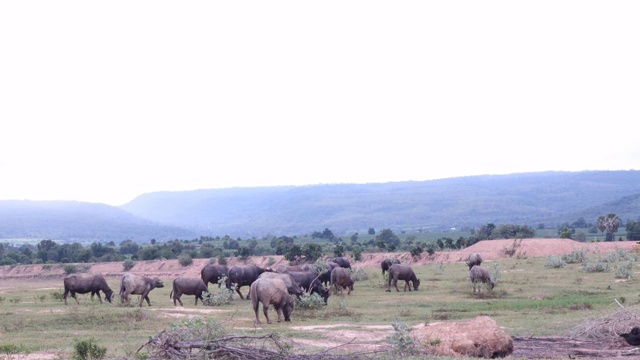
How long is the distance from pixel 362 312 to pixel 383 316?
1.39 metres

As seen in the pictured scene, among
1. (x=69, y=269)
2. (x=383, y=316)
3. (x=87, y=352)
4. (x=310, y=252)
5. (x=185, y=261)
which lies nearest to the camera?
(x=87, y=352)

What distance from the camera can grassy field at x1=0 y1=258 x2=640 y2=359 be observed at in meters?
18.1

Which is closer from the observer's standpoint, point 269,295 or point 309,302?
point 269,295

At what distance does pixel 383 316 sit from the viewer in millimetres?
22672

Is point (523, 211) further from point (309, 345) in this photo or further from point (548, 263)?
point (309, 345)

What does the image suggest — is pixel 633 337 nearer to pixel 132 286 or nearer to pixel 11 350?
pixel 11 350

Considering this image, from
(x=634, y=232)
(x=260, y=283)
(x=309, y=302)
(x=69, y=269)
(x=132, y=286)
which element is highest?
(x=260, y=283)

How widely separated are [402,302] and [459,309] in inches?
146

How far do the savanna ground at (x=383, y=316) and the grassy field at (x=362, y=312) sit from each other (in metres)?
0.03

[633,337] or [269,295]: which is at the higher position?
[269,295]

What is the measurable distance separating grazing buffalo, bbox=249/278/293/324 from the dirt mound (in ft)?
126

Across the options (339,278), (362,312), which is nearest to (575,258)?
(339,278)

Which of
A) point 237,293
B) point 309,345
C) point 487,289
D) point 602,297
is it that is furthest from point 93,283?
point 602,297

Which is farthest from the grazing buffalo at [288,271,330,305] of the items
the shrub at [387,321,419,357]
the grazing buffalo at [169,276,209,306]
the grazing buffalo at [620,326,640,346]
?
the grazing buffalo at [620,326,640,346]
